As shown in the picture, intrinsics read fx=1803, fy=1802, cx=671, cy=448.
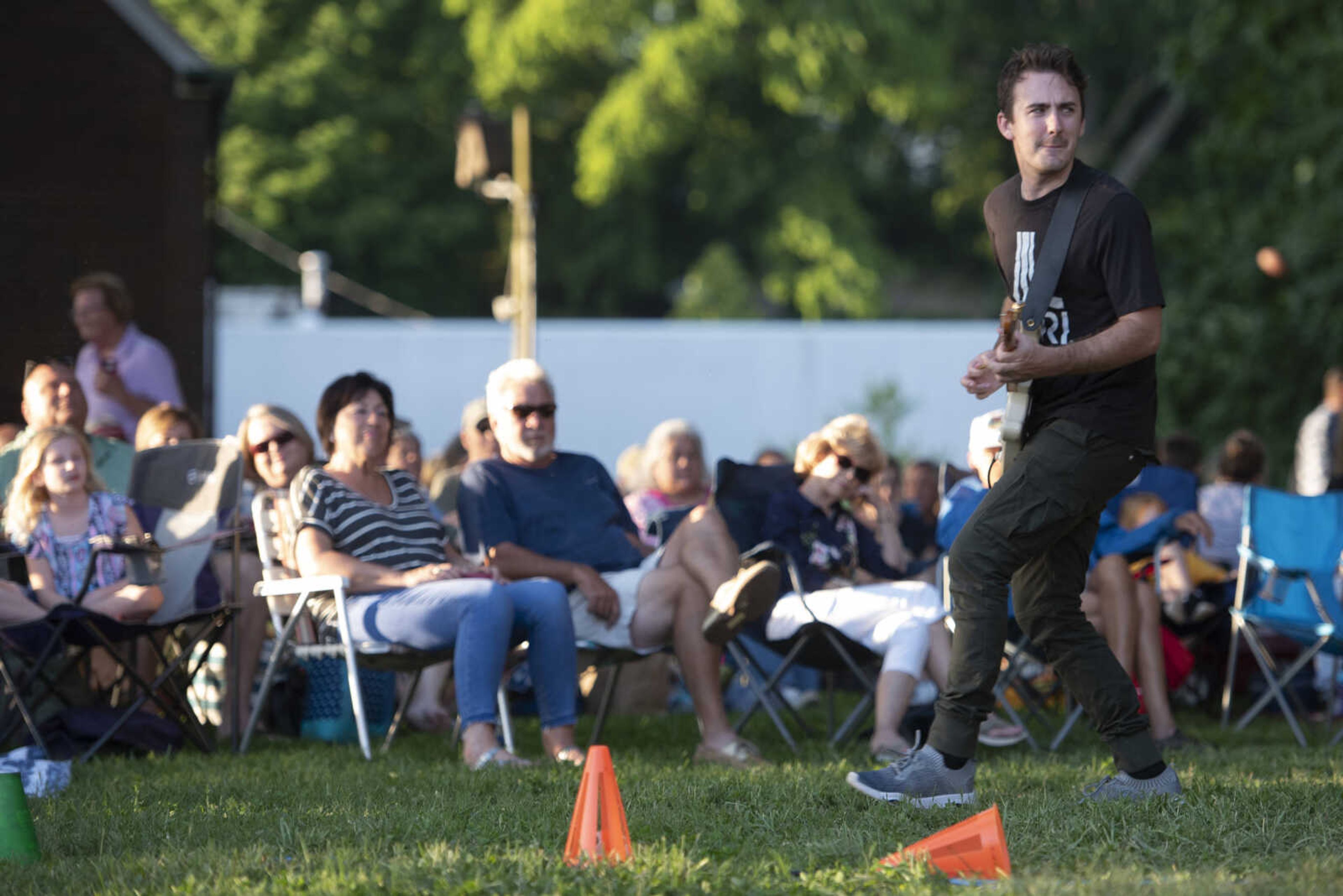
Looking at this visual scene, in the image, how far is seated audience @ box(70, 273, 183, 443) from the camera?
23.6ft

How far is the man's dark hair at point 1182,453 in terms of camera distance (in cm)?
790

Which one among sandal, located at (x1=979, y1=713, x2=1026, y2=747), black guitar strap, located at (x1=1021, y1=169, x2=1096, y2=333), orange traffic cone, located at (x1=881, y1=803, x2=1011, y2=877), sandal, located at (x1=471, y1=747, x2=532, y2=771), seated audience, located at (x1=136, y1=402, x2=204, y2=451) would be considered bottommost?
sandal, located at (x1=979, y1=713, x2=1026, y2=747)

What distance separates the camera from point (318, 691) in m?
6.30

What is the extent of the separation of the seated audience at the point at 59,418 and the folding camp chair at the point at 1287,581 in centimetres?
403

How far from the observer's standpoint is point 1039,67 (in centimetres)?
396

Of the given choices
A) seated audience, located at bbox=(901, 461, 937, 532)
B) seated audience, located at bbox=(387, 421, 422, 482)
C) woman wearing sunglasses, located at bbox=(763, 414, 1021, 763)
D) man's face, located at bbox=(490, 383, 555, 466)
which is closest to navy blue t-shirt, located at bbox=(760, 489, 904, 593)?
woman wearing sunglasses, located at bbox=(763, 414, 1021, 763)

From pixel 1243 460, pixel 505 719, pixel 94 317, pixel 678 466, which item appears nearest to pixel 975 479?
pixel 678 466

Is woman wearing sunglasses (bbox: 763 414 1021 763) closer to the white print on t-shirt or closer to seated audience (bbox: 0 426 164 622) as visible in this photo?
the white print on t-shirt

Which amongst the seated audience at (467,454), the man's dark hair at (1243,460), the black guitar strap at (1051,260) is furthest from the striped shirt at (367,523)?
the man's dark hair at (1243,460)

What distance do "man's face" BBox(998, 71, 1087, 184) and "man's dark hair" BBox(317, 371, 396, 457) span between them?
2.50m

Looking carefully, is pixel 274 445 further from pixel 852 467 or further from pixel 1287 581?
pixel 1287 581

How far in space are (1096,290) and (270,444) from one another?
10.8 feet

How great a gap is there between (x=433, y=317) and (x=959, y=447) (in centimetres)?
1434

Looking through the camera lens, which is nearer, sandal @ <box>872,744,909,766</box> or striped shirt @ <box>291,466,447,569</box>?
sandal @ <box>872,744,909,766</box>
